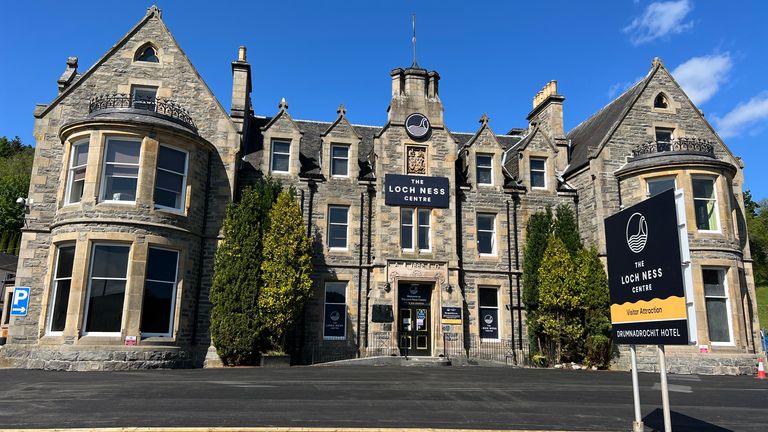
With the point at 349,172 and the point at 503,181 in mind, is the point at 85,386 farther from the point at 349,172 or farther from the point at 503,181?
the point at 503,181

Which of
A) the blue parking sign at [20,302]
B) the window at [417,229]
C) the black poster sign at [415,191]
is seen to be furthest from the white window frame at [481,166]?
the blue parking sign at [20,302]

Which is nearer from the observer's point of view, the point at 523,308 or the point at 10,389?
the point at 10,389

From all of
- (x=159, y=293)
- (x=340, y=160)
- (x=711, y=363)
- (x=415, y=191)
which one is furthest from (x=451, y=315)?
(x=159, y=293)

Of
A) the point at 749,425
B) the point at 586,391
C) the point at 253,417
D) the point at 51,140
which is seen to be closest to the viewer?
the point at 253,417

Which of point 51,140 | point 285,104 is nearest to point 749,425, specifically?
point 285,104

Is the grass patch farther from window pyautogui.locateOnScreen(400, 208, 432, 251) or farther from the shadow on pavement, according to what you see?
the shadow on pavement

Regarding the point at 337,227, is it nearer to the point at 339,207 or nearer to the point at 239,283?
the point at 339,207

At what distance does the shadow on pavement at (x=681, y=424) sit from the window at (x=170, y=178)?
16395mm

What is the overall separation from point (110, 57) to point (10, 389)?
1454cm

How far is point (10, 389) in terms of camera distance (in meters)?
12.2

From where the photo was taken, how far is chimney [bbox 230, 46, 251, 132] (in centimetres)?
2295

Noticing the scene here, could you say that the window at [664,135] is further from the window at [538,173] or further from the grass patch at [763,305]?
the grass patch at [763,305]

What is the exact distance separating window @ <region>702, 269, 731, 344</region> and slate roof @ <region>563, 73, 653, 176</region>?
273 inches

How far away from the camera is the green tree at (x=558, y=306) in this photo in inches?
853
